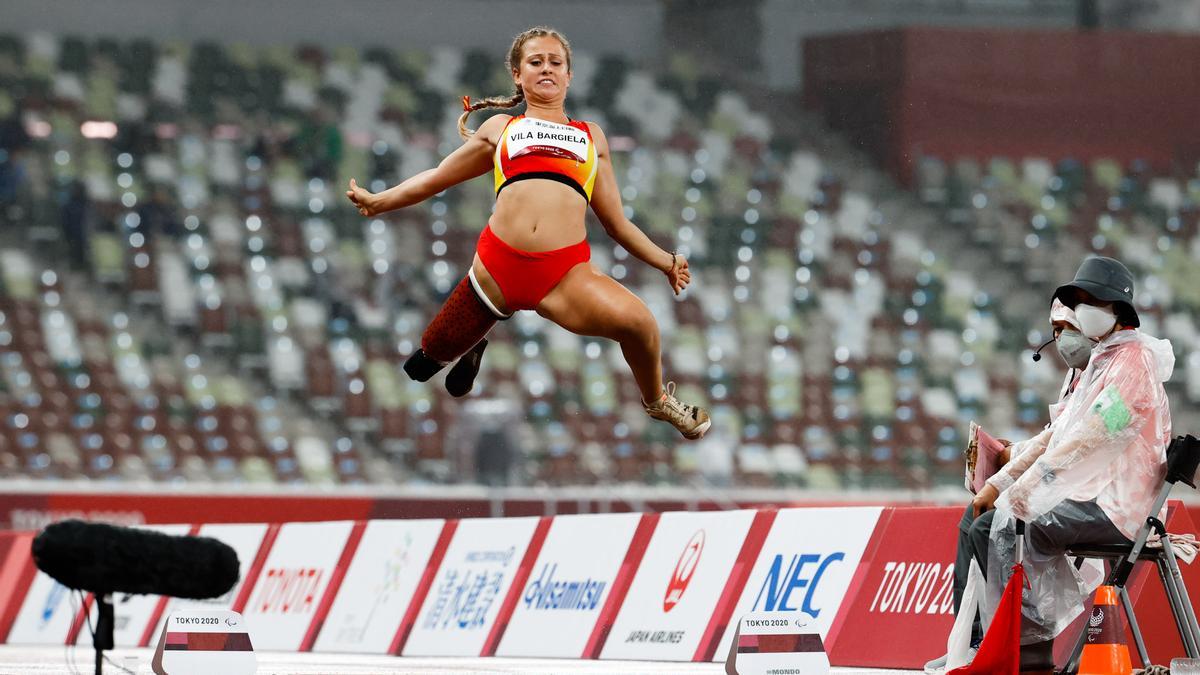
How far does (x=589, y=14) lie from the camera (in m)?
21.0

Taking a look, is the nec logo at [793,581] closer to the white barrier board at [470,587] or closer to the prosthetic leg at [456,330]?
the white barrier board at [470,587]

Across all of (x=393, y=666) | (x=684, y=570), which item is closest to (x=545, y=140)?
(x=684, y=570)

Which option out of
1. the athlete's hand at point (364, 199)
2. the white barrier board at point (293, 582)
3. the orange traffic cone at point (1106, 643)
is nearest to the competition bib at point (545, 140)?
the athlete's hand at point (364, 199)

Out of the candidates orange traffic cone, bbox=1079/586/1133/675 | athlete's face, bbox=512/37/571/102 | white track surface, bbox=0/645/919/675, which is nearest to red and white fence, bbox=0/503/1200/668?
white track surface, bbox=0/645/919/675

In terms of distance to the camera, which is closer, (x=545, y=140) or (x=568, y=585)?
(x=545, y=140)

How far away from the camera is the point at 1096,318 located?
6.33m

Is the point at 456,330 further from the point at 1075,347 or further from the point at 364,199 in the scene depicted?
the point at 1075,347

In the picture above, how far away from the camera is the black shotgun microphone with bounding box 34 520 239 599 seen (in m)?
5.14

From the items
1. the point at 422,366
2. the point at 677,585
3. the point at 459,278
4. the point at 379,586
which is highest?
the point at 422,366

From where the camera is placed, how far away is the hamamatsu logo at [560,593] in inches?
361

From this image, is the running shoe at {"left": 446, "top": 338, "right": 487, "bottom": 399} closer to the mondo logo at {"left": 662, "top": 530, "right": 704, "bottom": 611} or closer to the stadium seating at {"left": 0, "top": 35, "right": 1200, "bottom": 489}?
the mondo logo at {"left": 662, "top": 530, "right": 704, "bottom": 611}

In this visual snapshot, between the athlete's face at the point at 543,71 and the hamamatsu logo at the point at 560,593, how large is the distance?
344 centimetres

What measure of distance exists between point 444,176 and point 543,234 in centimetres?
48

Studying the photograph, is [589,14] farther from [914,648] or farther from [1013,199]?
[914,648]
